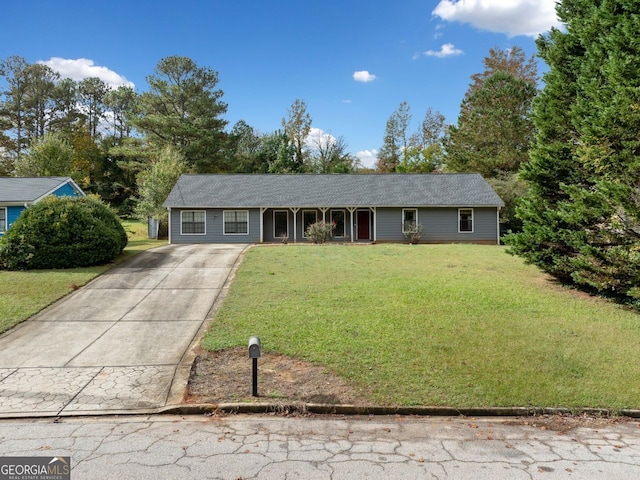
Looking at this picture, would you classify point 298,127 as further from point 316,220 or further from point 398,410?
point 398,410

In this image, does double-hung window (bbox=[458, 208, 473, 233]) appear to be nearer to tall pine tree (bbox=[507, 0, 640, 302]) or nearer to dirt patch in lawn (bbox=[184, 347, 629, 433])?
tall pine tree (bbox=[507, 0, 640, 302])

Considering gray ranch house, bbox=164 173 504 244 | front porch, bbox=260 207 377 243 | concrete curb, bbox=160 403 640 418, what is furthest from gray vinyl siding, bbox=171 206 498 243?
concrete curb, bbox=160 403 640 418

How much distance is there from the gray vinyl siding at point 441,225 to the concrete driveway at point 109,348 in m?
12.7

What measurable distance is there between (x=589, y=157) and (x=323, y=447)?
339 inches

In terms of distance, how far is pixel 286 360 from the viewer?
5.88m

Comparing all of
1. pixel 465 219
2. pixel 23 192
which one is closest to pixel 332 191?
pixel 465 219

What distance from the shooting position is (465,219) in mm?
22328

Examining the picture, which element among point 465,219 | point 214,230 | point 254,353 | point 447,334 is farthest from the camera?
point 465,219

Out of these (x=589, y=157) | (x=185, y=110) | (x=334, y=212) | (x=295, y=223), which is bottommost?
(x=295, y=223)

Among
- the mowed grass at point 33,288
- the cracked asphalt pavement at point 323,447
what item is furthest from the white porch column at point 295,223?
the cracked asphalt pavement at point 323,447

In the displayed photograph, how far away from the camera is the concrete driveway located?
4883mm

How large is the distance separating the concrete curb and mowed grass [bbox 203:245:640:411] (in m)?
0.10

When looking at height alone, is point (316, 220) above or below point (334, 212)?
below

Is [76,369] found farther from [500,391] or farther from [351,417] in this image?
[500,391]
